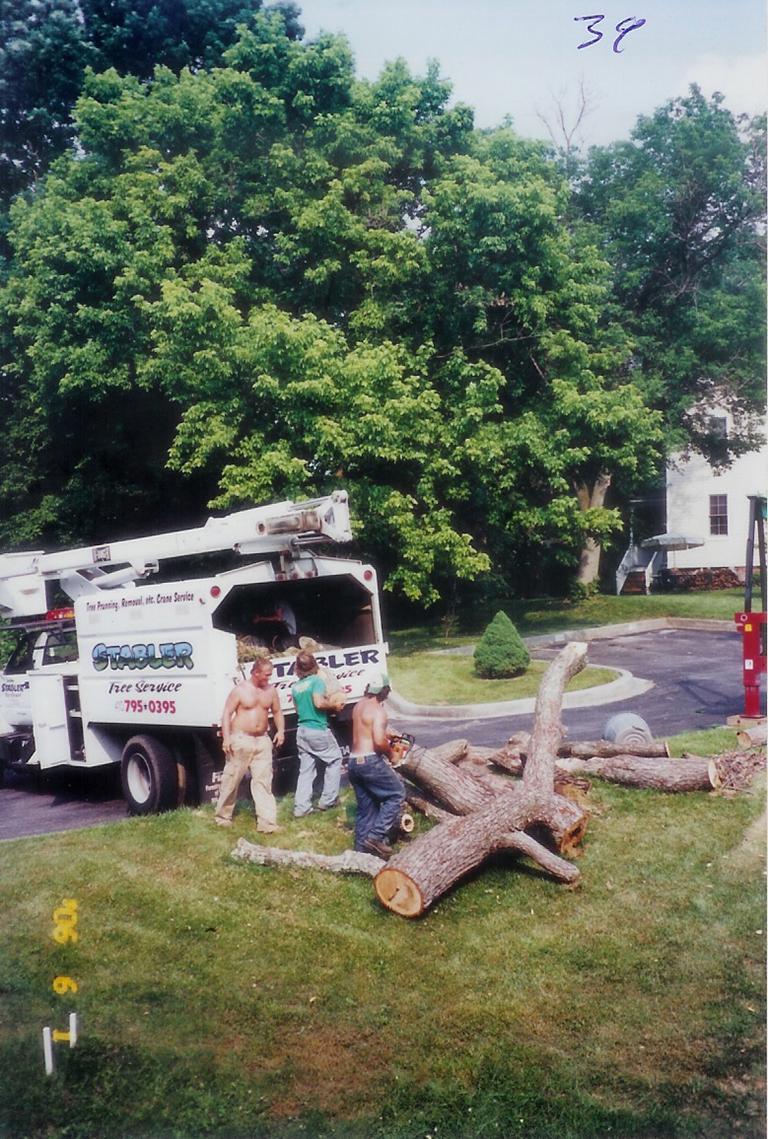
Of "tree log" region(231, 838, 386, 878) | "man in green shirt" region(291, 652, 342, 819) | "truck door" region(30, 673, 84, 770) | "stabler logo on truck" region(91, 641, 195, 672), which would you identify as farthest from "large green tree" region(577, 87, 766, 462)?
"truck door" region(30, 673, 84, 770)

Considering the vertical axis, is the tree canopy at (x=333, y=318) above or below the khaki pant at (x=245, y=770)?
above

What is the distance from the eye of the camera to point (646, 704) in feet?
26.6

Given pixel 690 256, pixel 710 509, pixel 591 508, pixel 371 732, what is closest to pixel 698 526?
pixel 710 509

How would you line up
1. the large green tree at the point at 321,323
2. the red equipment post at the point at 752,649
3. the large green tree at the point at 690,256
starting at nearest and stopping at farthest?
the large green tree at the point at 690,256 → the red equipment post at the point at 752,649 → the large green tree at the point at 321,323

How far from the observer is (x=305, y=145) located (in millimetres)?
7680

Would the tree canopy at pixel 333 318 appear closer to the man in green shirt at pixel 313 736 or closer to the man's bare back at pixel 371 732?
the man in green shirt at pixel 313 736

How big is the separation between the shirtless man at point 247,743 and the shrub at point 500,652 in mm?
1859

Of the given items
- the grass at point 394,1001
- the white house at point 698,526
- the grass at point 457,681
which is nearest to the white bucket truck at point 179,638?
the grass at point 457,681

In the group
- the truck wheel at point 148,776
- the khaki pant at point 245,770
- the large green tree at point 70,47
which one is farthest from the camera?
the truck wheel at point 148,776

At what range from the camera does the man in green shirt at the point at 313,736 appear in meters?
7.38

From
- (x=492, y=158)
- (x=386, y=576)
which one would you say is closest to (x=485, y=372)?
(x=492, y=158)

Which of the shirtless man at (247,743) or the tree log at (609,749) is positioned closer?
the shirtless man at (247,743)

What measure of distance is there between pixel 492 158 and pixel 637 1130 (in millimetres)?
6364

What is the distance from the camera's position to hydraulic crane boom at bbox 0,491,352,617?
7.72 meters
